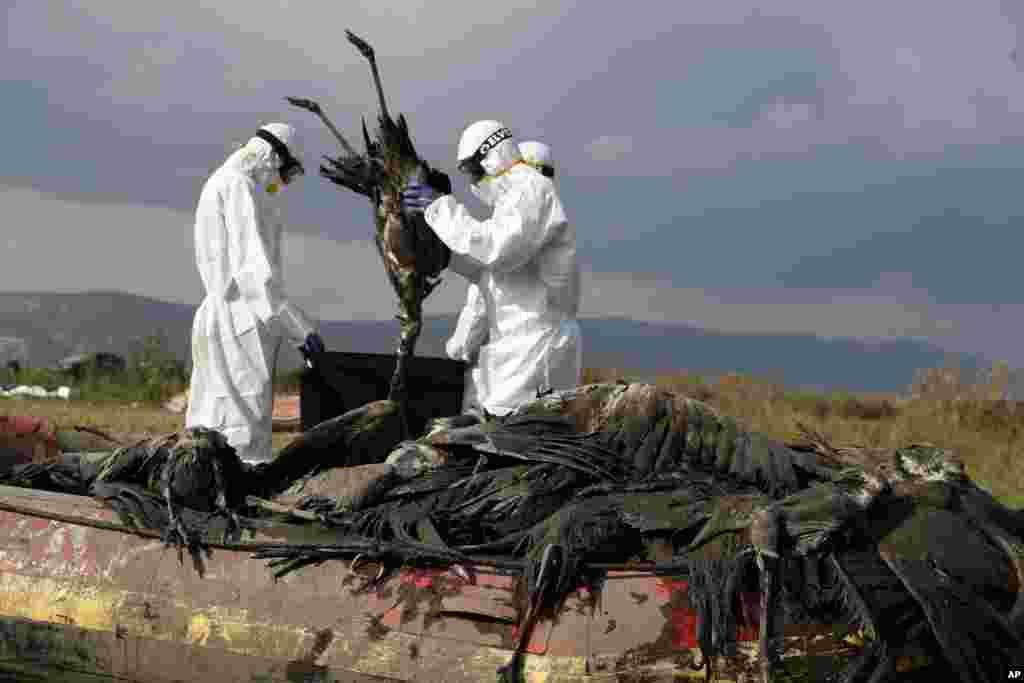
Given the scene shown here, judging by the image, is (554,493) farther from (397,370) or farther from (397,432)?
(397,370)

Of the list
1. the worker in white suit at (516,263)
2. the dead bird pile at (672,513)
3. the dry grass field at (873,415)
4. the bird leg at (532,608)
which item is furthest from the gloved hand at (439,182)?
the dry grass field at (873,415)

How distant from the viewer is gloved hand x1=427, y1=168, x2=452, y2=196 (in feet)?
23.9

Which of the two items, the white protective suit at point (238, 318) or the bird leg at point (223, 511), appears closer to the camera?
the bird leg at point (223, 511)

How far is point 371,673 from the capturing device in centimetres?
510

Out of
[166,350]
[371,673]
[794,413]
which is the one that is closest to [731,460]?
[371,673]

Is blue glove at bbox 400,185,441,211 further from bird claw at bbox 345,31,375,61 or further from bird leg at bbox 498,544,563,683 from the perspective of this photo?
bird leg at bbox 498,544,563,683

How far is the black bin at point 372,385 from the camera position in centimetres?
725

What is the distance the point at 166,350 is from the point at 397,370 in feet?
50.7

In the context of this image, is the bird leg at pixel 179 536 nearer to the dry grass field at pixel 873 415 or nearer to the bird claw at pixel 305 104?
the bird claw at pixel 305 104

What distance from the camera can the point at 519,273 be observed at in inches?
275

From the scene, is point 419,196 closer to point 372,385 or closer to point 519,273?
point 519,273

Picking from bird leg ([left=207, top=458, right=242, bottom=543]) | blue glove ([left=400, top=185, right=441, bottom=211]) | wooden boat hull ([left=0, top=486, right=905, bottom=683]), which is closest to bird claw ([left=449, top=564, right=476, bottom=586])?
wooden boat hull ([left=0, top=486, right=905, bottom=683])

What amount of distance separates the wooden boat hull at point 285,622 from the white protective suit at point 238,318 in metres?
1.09

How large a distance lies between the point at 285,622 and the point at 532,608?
1143mm
